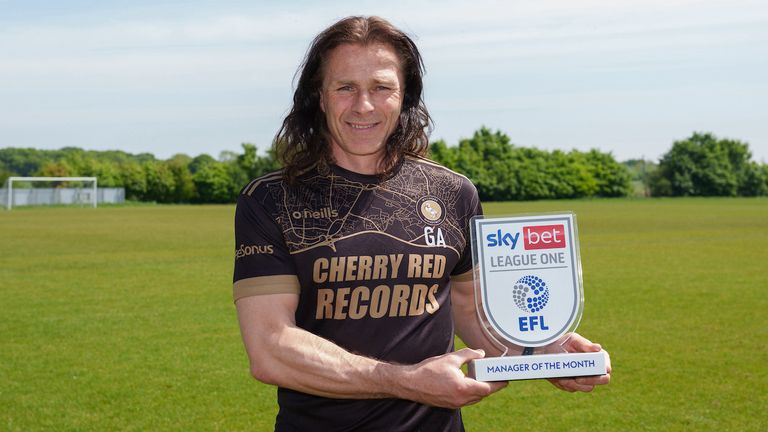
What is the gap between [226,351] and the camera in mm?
9133

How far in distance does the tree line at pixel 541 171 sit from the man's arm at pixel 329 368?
276 feet

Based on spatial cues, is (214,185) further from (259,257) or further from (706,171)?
(259,257)

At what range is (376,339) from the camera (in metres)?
2.36

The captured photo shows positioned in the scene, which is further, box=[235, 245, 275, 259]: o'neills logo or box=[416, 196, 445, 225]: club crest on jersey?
box=[416, 196, 445, 225]: club crest on jersey

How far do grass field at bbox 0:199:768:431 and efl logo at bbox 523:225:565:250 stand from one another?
4.45m

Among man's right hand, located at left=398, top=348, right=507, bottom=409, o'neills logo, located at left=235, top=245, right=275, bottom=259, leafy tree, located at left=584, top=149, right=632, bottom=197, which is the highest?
leafy tree, located at left=584, top=149, right=632, bottom=197

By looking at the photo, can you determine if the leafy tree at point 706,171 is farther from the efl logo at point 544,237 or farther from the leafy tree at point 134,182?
the efl logo at point 544,237

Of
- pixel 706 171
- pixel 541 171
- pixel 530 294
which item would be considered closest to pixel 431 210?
pixel 530 294

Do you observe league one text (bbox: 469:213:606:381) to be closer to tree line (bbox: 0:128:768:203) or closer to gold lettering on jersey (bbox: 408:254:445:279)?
gold lettering on jersey (bbox: 408:254:445:279)

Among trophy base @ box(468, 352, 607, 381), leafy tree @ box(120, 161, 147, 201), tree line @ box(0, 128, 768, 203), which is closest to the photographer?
trophy base @ box(468, 352, 607, 381)

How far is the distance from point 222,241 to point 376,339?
77.4ft

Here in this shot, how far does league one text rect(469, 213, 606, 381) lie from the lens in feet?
7.37

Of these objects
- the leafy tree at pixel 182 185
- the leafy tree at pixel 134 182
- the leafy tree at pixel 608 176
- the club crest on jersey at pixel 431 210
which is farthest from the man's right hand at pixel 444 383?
the leafy tree at pixel 134 182

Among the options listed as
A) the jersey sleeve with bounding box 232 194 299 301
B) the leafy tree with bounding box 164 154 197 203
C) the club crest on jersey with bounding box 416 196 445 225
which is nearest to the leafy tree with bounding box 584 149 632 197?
the leafy tree with bounding box 164 154 197 203
